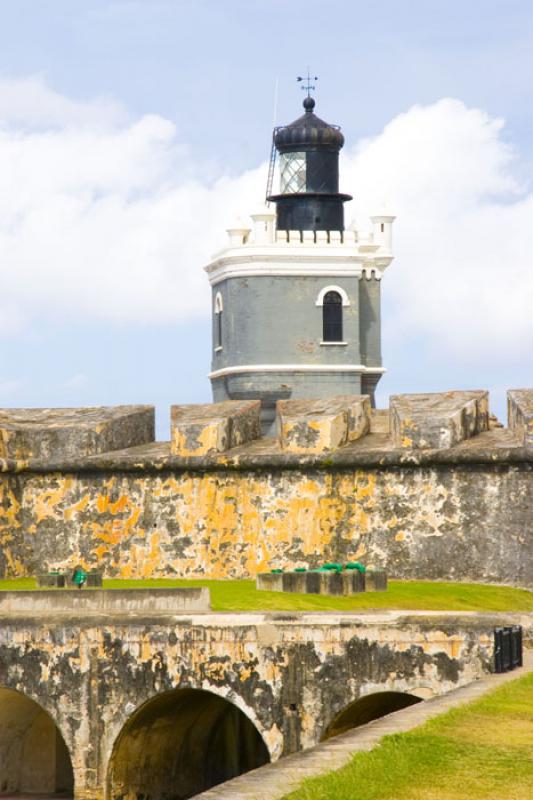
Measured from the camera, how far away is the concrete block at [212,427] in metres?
34.1

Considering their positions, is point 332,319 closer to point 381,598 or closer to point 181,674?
point 381,598

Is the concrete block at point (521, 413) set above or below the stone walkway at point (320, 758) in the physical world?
above

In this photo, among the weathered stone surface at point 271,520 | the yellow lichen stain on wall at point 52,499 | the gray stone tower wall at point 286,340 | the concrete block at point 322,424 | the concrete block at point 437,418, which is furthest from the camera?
the gray stone tower wall at point 286,340

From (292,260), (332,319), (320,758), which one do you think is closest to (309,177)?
(292,260)

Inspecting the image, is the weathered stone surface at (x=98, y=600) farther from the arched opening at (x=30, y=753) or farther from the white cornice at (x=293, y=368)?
the white cornice at (x=293, y=368)

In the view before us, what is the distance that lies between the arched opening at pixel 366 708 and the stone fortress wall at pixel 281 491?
6.33 metres

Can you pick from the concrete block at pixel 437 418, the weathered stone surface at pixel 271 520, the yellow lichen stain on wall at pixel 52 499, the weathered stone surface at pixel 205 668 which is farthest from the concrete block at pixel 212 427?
the weathered stone surface at pixel 205 668

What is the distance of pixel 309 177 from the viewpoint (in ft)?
193

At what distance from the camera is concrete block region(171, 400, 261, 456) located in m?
34.1

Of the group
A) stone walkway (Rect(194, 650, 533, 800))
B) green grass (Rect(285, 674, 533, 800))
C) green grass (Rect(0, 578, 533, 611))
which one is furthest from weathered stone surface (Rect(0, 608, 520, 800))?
green grass (Rect(285, 674, 533, 800))

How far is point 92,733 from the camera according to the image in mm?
25891

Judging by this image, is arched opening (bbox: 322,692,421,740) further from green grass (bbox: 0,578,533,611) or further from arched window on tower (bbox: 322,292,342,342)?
arched window on tower (bbox: 322,292,342,342)

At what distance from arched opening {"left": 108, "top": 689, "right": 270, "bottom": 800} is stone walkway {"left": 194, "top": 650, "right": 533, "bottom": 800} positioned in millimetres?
8306

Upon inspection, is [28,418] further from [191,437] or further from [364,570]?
[364,570]
